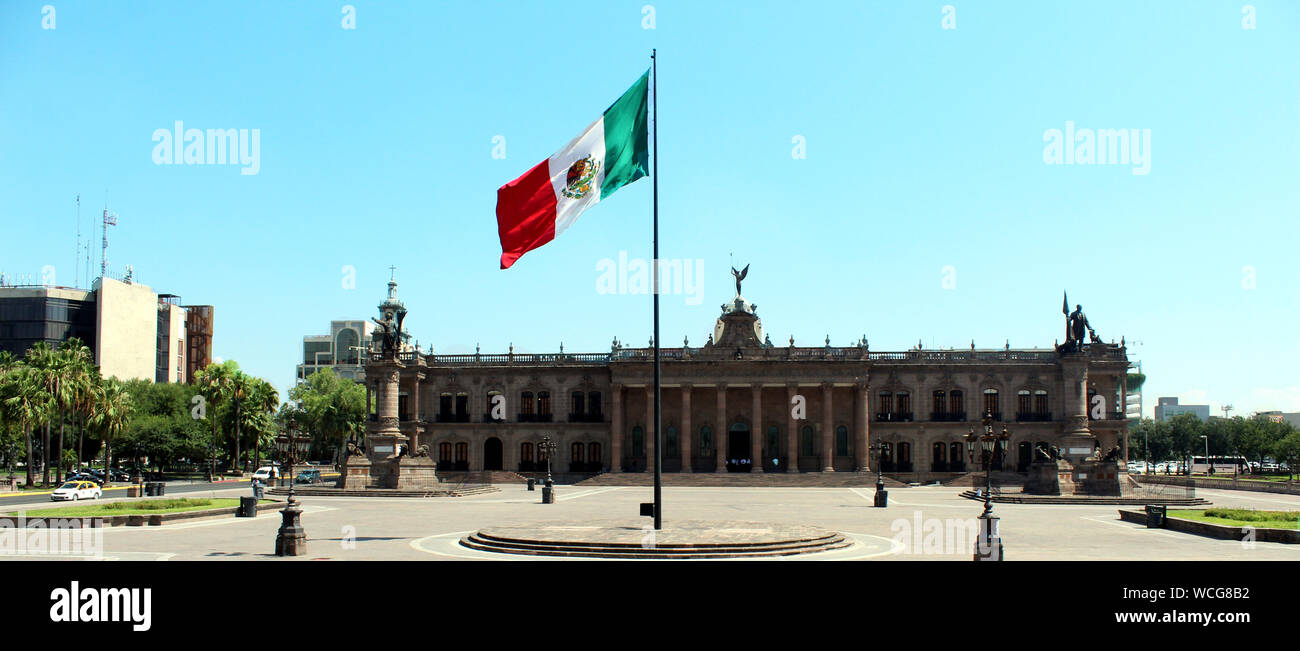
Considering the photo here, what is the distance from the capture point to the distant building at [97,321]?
102625 millimetres

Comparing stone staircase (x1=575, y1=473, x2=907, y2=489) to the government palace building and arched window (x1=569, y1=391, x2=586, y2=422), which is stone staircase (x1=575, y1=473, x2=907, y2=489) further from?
arched window (x1=569, y1=391, x2=586, y2=422)

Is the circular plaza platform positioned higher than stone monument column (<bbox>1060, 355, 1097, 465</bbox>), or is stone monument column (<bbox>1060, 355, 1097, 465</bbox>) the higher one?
stone monument column (<bbox>1060, 355, 1097, 465</bbox>)

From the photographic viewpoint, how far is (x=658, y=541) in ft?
76.2

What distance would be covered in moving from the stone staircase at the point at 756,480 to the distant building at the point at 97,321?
58602 millimetres

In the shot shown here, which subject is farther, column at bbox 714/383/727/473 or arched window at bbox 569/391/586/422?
arched window at bbox 569/391/586/422

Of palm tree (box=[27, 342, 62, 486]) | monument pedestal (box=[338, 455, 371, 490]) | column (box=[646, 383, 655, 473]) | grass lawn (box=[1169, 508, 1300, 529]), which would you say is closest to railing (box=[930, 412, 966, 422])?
column (box=[646, 383, 655, 473])

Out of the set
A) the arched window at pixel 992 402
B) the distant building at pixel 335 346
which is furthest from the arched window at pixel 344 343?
the arched window at pixel 992 402

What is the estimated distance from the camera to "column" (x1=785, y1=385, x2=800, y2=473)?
71312 mm

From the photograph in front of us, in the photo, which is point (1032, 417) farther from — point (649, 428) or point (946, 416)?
point (649, 428)

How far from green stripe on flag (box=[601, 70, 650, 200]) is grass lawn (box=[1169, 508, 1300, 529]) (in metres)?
20.1

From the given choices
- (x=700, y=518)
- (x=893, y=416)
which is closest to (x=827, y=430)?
(x=893, y=416)

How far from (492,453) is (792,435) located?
23.7 meters

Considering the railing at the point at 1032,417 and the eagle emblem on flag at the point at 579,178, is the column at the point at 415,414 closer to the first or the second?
the railing at the point at 1032,417
